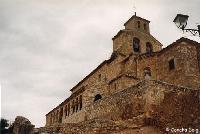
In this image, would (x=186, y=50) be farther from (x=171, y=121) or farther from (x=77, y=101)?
(x=77, y=101)

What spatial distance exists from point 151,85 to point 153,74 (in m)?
11.4

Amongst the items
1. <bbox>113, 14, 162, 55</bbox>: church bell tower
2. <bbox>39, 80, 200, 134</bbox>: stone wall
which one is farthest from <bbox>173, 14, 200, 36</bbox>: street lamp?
<bbox>113, 14, 162, 55</bbox>: church bell tower

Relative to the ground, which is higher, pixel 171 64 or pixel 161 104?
pixel 171 64

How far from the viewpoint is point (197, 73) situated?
26188 millimetres

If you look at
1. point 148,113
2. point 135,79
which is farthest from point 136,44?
point 148,113

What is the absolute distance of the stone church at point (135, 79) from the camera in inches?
750

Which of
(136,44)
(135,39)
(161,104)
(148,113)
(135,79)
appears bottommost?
(148,113)

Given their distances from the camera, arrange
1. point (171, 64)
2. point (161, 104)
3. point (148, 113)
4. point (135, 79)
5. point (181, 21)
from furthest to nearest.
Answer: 1. point (135, 79)
2. point (171, 64)
3. point (161, 104)
4. point (148, 113)
5. point (181, 21)

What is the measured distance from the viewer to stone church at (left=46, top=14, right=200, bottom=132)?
1905cm

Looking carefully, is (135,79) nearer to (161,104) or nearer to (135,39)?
(135,39)

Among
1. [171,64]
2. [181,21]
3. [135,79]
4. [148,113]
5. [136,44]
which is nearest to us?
[181,21]

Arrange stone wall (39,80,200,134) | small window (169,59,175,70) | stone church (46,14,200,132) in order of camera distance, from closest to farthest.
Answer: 1. stone wall (39,80,200,134)
2. stone church (46,14,200,132)
3. small window (169,59,175,70)

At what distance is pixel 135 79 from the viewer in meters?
30.1

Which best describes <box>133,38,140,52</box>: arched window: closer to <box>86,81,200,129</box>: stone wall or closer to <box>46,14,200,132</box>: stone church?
<box>46,14,200,132</box>: stone church
